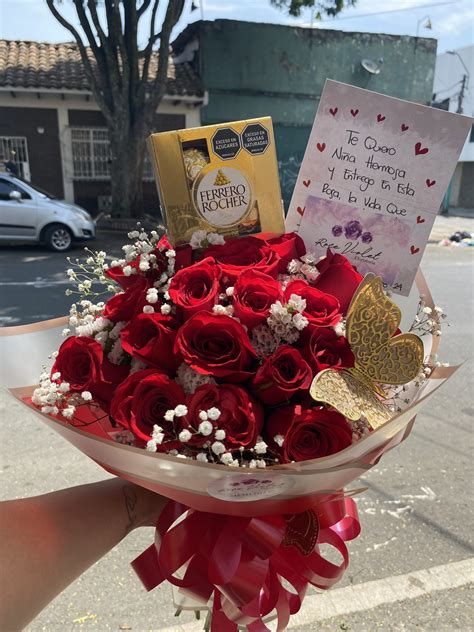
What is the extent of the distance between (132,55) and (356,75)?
771 cm

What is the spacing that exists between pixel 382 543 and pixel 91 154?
14.8 m

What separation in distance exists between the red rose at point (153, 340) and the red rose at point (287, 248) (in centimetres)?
28

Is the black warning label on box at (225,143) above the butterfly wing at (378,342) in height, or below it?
above

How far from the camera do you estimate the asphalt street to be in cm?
202

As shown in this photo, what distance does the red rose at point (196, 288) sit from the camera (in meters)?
1.03

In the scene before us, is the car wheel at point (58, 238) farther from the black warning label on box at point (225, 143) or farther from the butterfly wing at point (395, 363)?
the butterfly wing at point (395, 363)

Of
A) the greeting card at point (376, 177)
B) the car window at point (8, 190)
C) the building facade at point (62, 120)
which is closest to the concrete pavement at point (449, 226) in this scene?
the building facade at point (62, 120)

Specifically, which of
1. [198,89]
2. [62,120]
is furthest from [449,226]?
[62,120]

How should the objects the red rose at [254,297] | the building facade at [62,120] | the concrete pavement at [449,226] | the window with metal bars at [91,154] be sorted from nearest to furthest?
1. the red rose at [254,297]
2. the building facade at [62,120]
3. the window with metal bars at [91,154]
4. the concrete pavement at [449,226]

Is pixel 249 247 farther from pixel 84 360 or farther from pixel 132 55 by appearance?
pixel 132 55

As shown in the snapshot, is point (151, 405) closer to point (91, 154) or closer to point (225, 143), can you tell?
point (225, 143)

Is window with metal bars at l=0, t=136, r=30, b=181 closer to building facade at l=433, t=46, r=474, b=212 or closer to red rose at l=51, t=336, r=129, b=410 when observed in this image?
red rose at l=51, t=336, r=129, b=410

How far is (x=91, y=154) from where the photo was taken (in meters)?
15.2

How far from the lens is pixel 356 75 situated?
52.9ft
